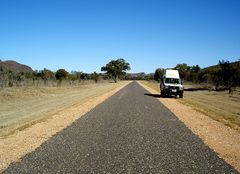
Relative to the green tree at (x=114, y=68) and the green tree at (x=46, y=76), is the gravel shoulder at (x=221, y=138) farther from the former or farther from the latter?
the green tree at (x=114, y=68)

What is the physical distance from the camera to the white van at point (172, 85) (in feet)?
118

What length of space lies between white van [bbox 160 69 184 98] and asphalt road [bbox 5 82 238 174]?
2240 centimetres

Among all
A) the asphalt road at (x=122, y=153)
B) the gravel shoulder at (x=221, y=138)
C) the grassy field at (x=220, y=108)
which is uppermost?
the asphalt road at (x=122, y=153)

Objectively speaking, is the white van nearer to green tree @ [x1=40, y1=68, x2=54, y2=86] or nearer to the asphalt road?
green tree @ [x1=40, y1=68, x2=54, y2=86]

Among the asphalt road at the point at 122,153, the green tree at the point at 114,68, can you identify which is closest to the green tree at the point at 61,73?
the green tree at the point at 114,68

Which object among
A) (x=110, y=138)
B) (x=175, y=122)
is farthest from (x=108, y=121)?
(x=110, y=138)

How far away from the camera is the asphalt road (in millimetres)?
7743

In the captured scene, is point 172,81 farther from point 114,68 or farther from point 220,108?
point 114,68

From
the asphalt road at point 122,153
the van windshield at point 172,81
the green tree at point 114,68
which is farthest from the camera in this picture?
the green tree at point 114,68

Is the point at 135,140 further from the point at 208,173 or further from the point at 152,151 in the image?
Answer: the point at 208,173

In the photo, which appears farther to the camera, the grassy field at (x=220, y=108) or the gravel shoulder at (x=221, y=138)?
the grassy field at (x=220, y=108)

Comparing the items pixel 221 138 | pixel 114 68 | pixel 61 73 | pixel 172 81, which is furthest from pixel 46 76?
pixel 114 68

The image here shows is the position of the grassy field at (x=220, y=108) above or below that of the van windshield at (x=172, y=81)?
below

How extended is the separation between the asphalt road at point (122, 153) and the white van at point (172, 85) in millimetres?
22405
